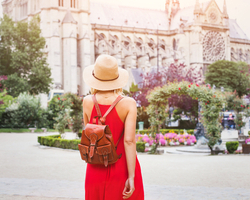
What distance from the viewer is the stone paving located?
19.6 ft

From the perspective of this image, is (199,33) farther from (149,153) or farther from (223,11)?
(149,153)

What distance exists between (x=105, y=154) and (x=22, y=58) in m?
32.7

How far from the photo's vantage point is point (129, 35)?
6222cm

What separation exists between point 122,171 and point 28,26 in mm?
35002

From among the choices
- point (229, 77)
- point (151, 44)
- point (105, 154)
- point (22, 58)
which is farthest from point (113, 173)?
point (151, 44)

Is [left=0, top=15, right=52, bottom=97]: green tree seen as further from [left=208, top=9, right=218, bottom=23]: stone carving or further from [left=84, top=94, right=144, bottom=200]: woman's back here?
[left=208, top=9, right=218, bottom=23]: stone carving

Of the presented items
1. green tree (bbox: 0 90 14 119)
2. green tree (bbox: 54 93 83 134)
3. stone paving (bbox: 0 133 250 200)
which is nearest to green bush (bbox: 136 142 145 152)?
stone paving (bbox: 0 133 250 200)

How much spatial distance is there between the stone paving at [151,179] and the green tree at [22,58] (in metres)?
23.6

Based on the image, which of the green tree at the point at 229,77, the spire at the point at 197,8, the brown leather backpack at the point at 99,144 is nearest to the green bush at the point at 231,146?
the brown leather backpack at the point at 99,144

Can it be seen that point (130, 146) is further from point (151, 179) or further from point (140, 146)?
point (140, 146)

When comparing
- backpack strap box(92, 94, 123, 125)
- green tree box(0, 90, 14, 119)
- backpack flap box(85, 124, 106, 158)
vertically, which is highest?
green tree box(0, 90, 14, 119)

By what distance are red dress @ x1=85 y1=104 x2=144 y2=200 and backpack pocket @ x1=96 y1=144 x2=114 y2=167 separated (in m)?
0.11

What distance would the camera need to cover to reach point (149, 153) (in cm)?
1366

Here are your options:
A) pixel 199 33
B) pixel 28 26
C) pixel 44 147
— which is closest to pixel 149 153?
pixel 44 147
